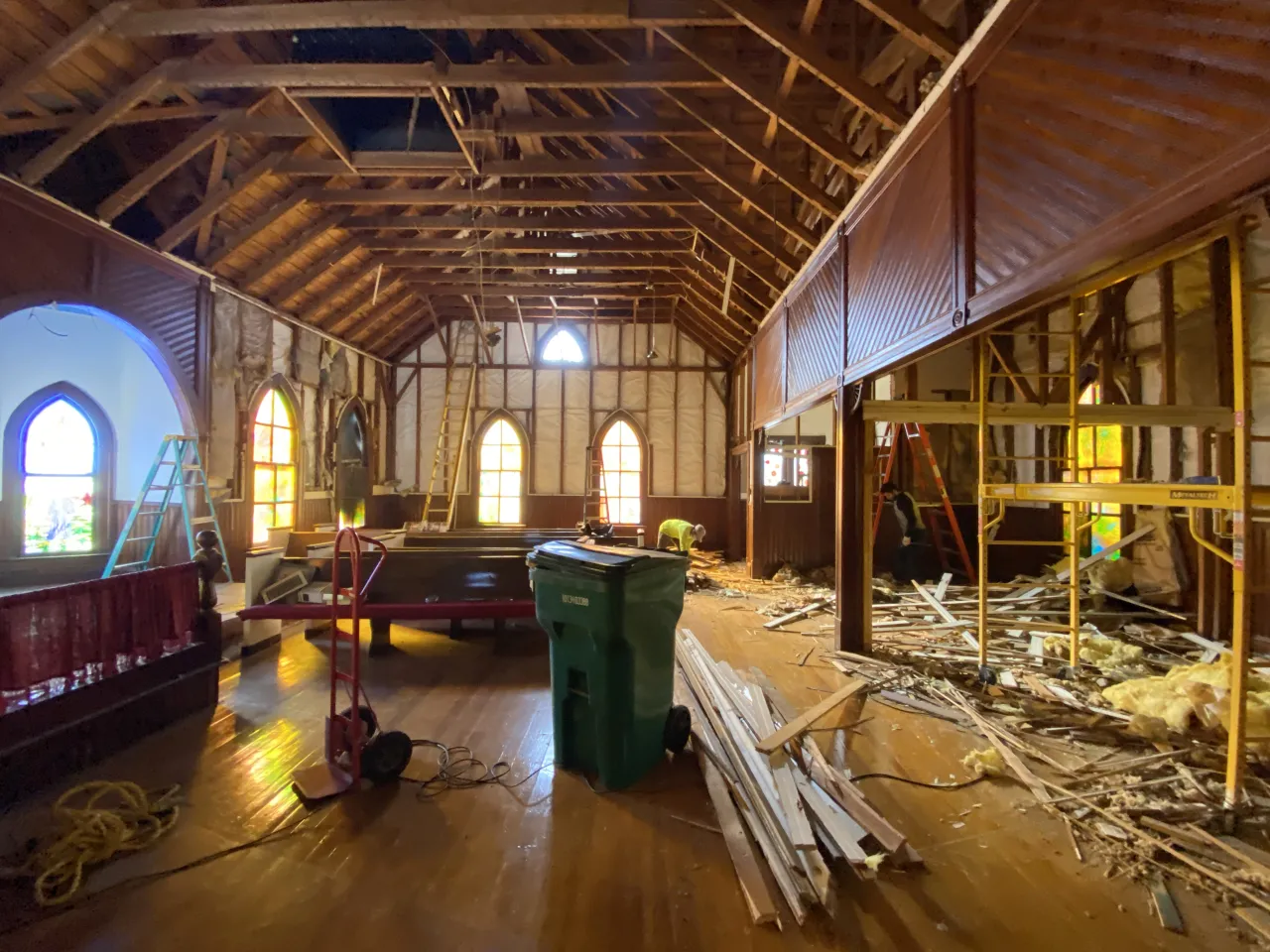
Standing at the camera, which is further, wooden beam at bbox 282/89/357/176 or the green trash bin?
wooden beam at bbox 282/89/357/176

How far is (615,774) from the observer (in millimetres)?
2814

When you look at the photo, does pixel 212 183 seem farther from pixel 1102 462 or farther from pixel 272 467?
pixel 1102 462

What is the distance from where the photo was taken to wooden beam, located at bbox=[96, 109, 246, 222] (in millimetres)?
5551

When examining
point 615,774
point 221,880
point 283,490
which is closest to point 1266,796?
point 615,774

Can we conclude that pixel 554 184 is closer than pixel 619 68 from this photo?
No

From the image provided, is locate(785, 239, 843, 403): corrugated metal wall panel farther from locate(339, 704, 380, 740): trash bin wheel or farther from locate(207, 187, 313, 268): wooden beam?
locate(207, 187, 313, 268): wooden beam

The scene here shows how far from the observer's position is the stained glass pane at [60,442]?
7.48 m

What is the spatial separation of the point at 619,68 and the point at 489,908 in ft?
17.9

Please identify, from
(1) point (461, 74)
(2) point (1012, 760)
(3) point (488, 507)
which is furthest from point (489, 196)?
(2) point (1012, 760)

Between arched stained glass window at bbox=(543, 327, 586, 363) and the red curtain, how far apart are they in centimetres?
954

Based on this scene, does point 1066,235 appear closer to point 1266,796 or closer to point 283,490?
point 1266,796

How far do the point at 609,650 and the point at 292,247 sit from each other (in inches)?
297

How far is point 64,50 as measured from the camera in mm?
4250

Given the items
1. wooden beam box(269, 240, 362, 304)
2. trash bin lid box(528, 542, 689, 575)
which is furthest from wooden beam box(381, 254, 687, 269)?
trash bin lid box(528, 542, 689, 575)
